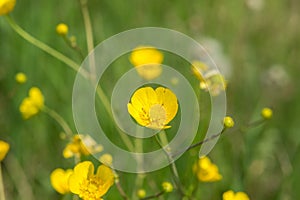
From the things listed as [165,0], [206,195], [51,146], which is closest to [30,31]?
Answer: [51,146]

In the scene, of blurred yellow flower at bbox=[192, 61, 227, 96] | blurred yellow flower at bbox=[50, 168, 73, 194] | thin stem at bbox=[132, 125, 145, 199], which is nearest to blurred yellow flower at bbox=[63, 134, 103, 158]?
blurred yellow flower at bbox=[50, 168, 73, 194]

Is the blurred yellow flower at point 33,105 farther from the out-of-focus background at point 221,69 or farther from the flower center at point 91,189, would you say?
the flower center at point 91,189

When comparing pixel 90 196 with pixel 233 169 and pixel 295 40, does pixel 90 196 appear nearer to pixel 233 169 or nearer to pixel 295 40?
pixel 233 169

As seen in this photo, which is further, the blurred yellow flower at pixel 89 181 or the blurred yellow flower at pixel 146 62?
the blurred yellow flower at pixel 146 62

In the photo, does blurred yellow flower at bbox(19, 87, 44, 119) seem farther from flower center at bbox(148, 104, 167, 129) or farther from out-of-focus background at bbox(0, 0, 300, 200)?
flower center at bbox(148, 104, 167, 129)

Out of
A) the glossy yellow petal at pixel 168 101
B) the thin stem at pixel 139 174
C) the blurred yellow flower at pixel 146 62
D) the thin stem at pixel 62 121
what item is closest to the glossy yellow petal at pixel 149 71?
the blurred yellow flower at pixel 146 62

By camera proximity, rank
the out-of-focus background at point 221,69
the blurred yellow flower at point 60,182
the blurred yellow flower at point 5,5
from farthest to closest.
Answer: the out-of-focus background at point 221,69
the blurred yellow flower at point 5,5
the blurred yellow flower at point 60,182
